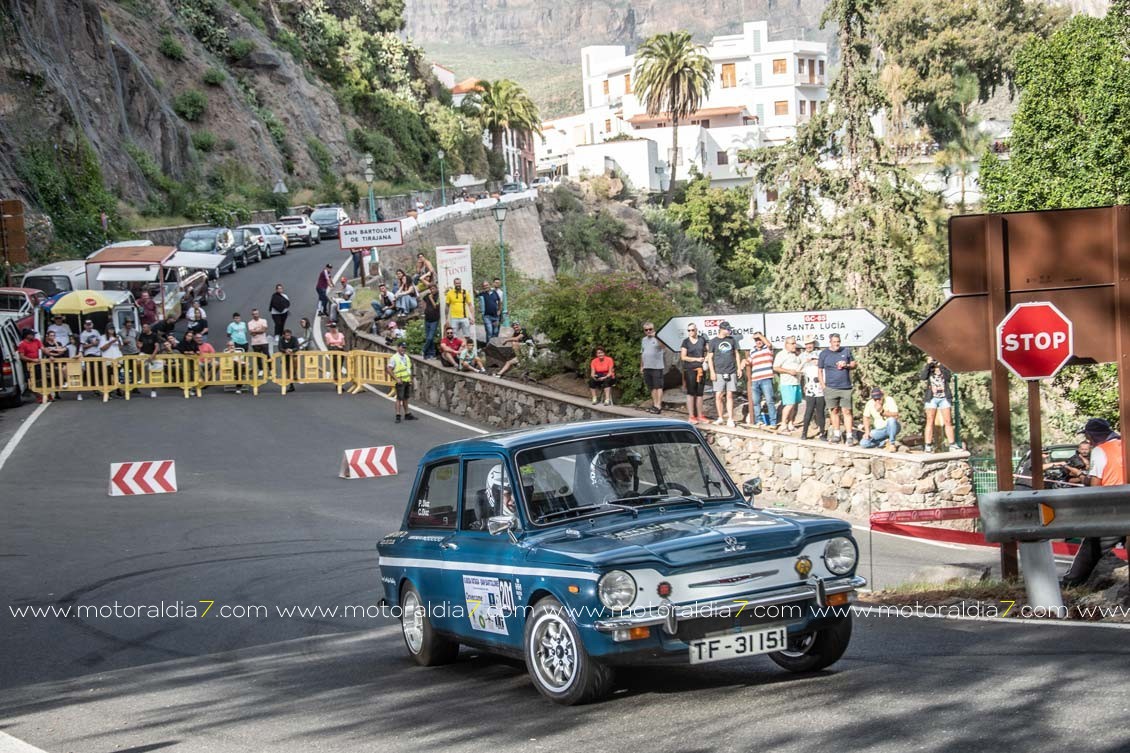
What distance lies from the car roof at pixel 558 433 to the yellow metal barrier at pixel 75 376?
25.6 meters

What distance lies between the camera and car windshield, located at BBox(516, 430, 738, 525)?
8.00 metres

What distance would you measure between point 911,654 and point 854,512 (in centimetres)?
1321

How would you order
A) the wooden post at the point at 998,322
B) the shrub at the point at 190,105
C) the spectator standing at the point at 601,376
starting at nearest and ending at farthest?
the wooden post at the point at 998,322 < the spectator standing at the point at 601,376 < the shrub at the point at 190,105

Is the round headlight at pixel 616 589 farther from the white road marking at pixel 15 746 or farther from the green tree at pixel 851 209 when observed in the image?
the green tree at pixel 851 209

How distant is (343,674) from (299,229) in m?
59.6

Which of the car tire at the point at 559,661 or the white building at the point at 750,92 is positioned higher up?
the white building at the point at 750,92

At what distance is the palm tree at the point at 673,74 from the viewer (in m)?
110

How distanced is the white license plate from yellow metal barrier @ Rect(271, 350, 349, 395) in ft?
88.8

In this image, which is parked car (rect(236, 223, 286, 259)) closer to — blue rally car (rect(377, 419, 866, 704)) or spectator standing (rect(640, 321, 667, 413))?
spectator standing (rect(640, 321, 667, 413))

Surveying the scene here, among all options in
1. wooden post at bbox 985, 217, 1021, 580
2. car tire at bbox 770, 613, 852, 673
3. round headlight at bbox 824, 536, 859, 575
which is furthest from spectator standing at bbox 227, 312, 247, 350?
round headlight at bbox 824, 536, 859, 575

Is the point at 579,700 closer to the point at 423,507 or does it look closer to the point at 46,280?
the point at 423,507

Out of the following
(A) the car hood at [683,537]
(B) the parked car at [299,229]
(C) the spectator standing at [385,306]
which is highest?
(B) the parked car at [299,229]

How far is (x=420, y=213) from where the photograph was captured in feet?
A: 212

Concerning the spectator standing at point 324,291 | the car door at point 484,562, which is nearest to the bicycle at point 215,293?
the spectator standing at point 324,291
